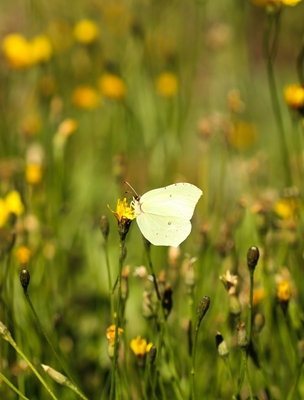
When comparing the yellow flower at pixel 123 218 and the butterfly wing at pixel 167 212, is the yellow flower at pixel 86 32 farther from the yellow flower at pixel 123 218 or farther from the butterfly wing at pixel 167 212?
the yellow flower at pixel 123 218

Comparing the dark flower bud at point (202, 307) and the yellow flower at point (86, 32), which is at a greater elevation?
the yellow flower at point (86, 32)

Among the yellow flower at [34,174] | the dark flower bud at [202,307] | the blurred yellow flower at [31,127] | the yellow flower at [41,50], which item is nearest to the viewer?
the dark flower bud at [202,307]

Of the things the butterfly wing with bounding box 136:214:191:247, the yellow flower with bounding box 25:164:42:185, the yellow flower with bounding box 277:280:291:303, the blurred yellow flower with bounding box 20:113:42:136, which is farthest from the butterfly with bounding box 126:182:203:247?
the blurred yellow flower with bounding box 20:113:42:136

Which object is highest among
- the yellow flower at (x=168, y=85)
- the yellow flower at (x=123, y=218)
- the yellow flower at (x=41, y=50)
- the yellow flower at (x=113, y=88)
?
the yellow flower at (x=41, y=50)

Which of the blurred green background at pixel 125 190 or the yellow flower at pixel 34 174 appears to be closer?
the blurred green background at pixel 125 190

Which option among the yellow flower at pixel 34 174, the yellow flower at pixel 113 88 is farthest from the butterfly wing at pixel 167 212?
the yellow flower at pixel 113 88

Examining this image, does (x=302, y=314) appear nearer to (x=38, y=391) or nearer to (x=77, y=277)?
(x=38, y=391)

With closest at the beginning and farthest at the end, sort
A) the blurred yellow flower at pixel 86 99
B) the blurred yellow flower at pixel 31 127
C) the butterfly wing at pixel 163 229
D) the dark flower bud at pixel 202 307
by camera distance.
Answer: the dark flower bud at pixel 202 307 → the butterfly wing at pixel 163 229 → the blurred yellow flower at pixel 31 127 → the blurred yellow flower at pixel 86 99
